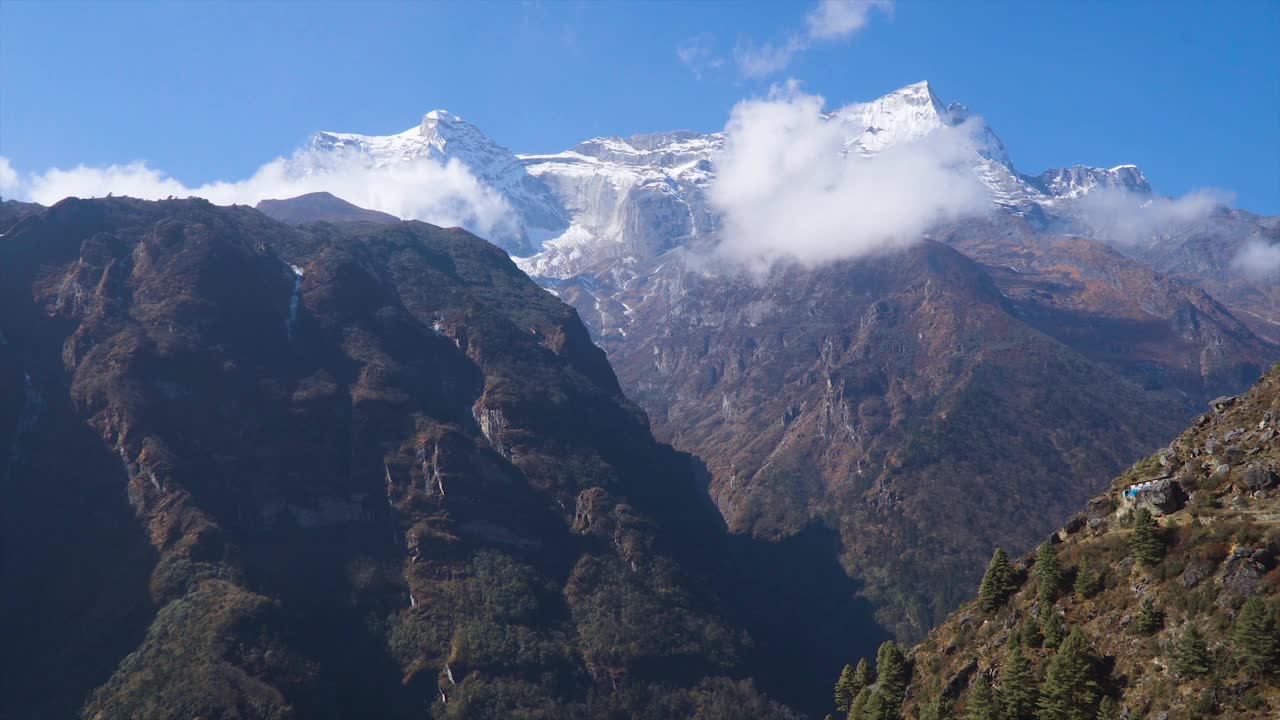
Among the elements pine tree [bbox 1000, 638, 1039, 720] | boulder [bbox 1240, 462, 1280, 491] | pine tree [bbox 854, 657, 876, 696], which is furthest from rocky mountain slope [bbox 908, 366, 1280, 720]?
pine tree [bbox 854, 657, 876, 696]

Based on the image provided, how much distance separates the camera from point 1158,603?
66375 mm

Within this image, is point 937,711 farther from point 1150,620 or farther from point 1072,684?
point 1150,620

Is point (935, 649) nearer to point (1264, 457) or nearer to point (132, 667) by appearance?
point (1264, 457)

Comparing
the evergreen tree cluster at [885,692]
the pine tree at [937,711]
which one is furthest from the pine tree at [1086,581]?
the evergreen tree cluster at [885,692]

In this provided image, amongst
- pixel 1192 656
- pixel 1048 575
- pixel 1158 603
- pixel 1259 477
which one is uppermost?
pixel 1259 477

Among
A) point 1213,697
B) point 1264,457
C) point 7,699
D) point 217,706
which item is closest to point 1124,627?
point 1213,697

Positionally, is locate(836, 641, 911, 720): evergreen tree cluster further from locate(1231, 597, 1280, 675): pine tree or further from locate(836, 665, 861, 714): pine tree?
locate(1231, 597, 1280, 675): pine tree

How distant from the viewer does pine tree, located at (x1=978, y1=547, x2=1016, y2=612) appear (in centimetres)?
8394

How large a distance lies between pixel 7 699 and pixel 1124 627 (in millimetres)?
214853

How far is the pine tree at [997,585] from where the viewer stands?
83.9 metres

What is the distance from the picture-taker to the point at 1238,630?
5762 cm

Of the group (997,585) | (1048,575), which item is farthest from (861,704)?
(1048,575)

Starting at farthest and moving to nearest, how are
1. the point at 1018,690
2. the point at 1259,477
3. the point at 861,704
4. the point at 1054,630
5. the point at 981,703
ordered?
the point at 861,704 → the point at 1054,630 → the point at 981,703 → the point at 1259,477 → the point at 1018,690

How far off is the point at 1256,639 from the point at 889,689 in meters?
36.3
